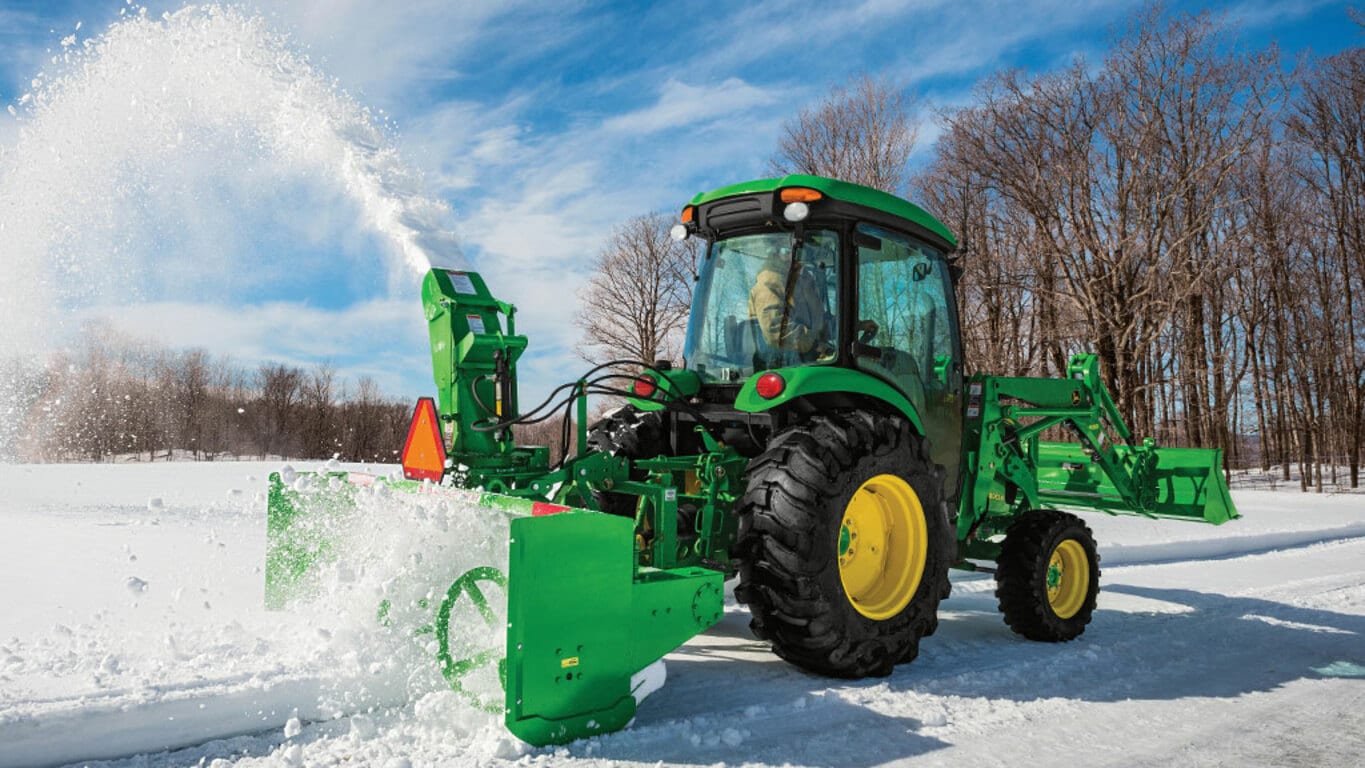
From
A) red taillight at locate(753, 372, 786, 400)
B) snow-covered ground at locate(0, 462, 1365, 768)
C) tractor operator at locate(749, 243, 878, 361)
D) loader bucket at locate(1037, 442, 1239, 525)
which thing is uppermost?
tractor operator at locate(749, 243, 878, 361)

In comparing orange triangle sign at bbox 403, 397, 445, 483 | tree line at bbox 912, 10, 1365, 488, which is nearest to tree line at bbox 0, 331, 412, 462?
orange triangle sign at bbox 403, 397, 445, 483

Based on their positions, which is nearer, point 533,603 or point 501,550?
point 533,603

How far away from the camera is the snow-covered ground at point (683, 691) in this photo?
320 cm

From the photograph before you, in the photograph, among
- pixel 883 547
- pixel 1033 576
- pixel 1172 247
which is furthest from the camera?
pixel 1172 247

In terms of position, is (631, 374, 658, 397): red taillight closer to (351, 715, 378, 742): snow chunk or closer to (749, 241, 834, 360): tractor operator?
(749, 241, 834, 360): tractor operator

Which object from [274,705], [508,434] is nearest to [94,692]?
[274,705]

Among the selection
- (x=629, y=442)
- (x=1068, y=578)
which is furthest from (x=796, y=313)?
(x=1068, y=578)

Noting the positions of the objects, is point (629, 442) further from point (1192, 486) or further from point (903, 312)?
point (1192, 486)

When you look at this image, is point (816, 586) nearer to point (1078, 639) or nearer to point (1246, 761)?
point (1246, 761)

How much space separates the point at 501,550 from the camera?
371cm

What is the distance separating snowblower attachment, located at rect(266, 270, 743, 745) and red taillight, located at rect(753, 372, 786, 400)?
1.74 feet

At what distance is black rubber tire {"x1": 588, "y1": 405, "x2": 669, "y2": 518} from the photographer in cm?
516

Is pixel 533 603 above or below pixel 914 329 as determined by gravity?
below

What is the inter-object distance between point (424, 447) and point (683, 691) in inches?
67.8
